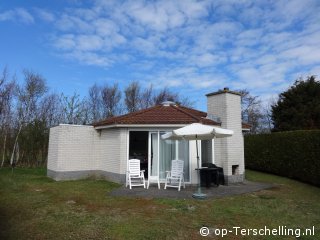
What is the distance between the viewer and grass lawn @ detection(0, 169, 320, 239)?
6.33m

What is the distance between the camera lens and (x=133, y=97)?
37250 mm

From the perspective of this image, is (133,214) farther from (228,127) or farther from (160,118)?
(228,127)

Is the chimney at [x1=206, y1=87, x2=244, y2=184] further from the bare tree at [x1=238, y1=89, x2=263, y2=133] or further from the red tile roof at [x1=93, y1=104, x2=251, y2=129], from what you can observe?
the bare tree at [x1=238, y1=89, x2=263, y2=133]

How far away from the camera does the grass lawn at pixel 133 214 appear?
20.8 ft

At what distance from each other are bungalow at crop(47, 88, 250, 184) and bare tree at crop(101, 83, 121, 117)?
19638mm

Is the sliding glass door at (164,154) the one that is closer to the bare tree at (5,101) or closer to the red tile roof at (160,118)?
Result: the red tile roof at (160,118)

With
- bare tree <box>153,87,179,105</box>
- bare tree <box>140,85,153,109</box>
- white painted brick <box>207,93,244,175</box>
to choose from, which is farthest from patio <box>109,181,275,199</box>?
bare tree <box>153,87,179,105</box>

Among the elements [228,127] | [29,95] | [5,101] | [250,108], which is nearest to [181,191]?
[228,127]

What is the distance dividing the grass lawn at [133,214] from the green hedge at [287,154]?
348 cm

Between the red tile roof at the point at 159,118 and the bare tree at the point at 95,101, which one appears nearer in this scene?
the red tile roof at the point at 159,118

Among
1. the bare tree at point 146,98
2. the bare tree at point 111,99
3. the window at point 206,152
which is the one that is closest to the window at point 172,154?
the window at point 206,152

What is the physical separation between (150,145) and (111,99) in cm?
2385

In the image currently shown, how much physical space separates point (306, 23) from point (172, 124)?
785cm

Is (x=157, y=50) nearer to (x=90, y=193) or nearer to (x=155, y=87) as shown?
(x=90, y=193)
